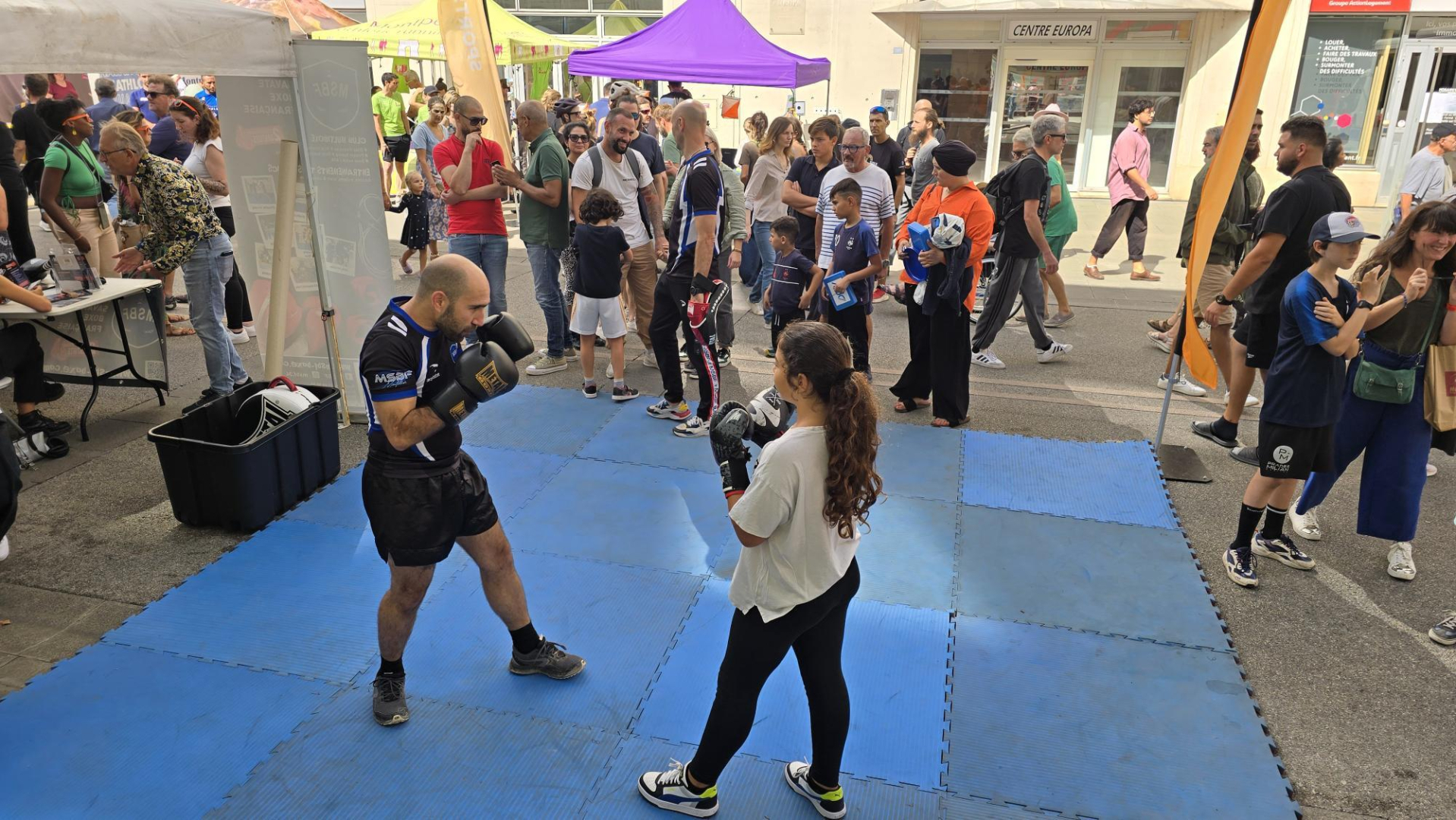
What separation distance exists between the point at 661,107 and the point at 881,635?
851 centimetres

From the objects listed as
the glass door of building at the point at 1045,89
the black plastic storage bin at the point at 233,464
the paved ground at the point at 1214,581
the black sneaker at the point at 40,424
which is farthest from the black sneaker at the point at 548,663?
the glass door of building at the point at 1045,89

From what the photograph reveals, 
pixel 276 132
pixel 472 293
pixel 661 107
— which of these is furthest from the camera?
pixel 661 107

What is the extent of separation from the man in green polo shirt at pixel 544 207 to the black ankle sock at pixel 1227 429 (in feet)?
16.9

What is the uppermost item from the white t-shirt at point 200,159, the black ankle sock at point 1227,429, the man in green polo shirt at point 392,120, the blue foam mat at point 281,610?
the man in green polo shirt at point 392,120

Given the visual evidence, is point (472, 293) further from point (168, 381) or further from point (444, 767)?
point (168, 381)

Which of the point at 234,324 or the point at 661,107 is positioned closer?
the point at 234,324

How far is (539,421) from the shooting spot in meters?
6.76

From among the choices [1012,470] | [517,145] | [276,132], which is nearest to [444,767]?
[1012,470]

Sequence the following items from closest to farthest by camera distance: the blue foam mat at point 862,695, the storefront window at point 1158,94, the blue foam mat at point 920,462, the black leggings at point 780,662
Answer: the black leggings at point 780,662
the blue foam mat at point 862,695
the blue foam mat at point 920,462
the storefront window at point 1158,94

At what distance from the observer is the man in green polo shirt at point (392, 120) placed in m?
14.5

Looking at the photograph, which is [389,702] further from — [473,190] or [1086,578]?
[473,190]

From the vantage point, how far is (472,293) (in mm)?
3240

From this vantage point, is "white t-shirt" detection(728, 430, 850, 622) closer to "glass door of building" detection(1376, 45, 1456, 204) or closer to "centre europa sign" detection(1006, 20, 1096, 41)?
"glass door of building" detection(1376, 45, 1456, 204)

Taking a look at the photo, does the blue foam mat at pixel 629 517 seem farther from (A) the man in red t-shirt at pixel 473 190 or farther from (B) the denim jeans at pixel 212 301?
(B) the denim jeans at pixel 212 301
